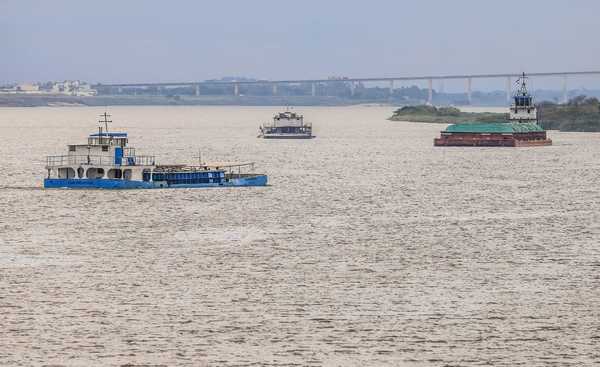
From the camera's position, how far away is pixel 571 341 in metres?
36.8

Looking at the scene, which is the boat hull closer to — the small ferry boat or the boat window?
the small ferry boat

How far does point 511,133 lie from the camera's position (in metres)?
189

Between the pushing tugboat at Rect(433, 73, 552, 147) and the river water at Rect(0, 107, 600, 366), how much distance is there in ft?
305

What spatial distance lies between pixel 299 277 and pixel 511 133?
145454 mm

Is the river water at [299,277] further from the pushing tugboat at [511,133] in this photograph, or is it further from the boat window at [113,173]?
the pushing tugboat at [511,133]

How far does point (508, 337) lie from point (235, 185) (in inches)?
2455

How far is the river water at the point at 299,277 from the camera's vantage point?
117 feet

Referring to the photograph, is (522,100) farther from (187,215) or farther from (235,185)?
(187,215)

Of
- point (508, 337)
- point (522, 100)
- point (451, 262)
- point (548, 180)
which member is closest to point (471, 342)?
point (508, 337)

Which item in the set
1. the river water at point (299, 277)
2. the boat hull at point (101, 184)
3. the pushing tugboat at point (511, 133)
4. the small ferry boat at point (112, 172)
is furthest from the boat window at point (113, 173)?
the pushing tugboat at point (511, 133)

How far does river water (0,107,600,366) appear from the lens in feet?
117

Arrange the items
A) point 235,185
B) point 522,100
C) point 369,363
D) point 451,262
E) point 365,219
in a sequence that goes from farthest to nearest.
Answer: point 522,100
point 235,185
point 365,219
point 451,262
point 369,363

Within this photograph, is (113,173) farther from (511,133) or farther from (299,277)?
(511,133)

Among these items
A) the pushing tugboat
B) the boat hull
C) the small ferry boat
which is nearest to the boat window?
the small ferry boat
